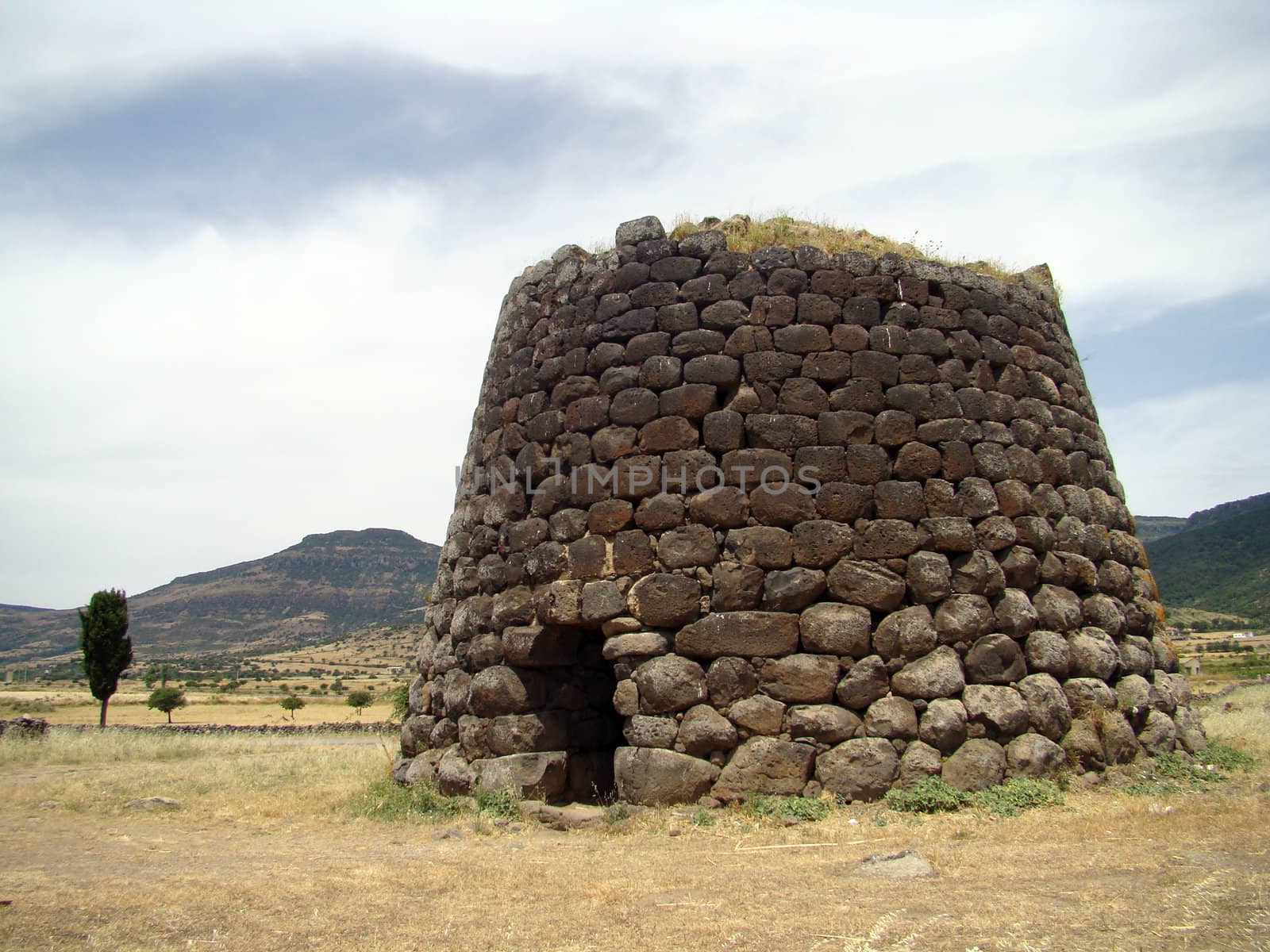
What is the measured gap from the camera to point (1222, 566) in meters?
72.4

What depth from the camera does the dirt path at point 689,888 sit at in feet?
14.0

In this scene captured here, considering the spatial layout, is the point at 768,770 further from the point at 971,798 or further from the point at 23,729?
the point at 23,729

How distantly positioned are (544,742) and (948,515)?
3.71 metres

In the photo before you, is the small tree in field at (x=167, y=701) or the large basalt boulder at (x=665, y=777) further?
the small tree in field at (x=167, y=701)

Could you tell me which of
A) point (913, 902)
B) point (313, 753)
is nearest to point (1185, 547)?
point (313, 753)

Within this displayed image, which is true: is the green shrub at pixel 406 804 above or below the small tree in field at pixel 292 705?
above

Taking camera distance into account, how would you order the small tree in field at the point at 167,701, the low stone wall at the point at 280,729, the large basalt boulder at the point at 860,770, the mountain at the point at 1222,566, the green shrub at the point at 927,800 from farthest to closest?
the mountain at the point at 1222,566, the small tree in field at the point at 167,701, the low stone wall at the point at 280,729, the large basalt boulder at the point at 860,770, the green shrub at the point at 927,800


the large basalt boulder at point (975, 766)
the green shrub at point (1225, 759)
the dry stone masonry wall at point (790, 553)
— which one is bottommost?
the green shrub at point (1225, 759)

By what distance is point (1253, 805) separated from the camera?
644 cm

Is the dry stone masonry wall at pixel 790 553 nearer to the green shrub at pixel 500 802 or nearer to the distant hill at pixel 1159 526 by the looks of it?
the green shrub at pixel 500 802

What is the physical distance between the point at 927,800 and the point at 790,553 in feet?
6.44

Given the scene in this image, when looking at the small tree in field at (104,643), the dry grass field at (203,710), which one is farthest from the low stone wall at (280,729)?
the dry grass field at (203,710)

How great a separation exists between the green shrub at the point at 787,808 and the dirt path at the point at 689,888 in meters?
0.13

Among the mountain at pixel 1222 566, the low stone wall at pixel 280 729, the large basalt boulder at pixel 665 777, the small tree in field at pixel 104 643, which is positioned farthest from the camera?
the mountain at pixel 1222 566
